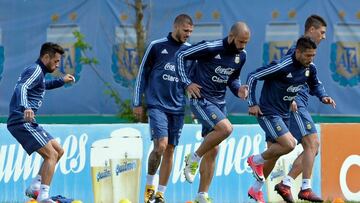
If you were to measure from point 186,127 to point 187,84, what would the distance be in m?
2.44

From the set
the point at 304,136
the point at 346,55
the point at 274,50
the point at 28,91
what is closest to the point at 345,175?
the point at 304,136

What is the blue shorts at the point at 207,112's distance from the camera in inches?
578

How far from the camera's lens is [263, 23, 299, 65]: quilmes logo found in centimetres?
2209

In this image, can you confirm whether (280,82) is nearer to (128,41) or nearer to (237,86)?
(237,86)

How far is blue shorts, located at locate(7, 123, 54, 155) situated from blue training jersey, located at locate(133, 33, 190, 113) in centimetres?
148

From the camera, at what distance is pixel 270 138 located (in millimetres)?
15039

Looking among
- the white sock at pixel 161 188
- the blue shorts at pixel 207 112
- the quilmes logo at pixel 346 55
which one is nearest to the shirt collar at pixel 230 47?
the blue shorts at pixel 207 112

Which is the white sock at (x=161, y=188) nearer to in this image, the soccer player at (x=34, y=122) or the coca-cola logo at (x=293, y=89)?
the soccer player at (x=34, y=122)

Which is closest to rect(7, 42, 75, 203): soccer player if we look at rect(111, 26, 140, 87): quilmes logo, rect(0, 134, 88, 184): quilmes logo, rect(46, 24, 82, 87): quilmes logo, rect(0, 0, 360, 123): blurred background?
rect(0, 134, 88, 184): quilmes logo

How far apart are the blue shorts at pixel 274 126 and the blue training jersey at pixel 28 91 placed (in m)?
2.87

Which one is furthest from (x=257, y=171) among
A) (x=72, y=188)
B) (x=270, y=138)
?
(x=72, y=188)

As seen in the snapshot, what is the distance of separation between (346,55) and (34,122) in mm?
8915

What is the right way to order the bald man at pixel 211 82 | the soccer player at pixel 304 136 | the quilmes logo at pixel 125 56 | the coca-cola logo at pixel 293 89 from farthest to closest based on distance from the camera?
the quilmes logo at pixel 125 56 → the soccer player at pixel 304 136 → the coca-cola logo at pixel 293 89 → the bald man at pixel 211 82

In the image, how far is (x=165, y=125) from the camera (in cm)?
1537
